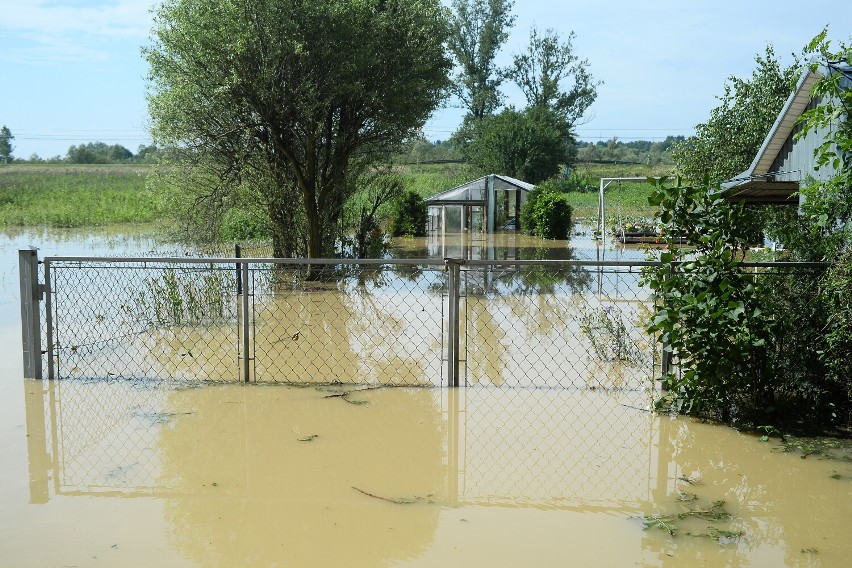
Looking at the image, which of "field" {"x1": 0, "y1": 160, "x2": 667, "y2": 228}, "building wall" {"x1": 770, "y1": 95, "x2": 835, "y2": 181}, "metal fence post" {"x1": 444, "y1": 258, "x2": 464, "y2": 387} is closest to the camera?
"metal fence post" {"x1": 444, "y1": 258, "x2": 464, "y2": 387}

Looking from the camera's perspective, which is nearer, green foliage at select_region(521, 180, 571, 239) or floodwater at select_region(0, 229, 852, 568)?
floodwater at select_region(0, 229, 852, 568)

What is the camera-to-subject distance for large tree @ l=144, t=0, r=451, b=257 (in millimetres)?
15328

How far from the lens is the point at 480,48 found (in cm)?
5509

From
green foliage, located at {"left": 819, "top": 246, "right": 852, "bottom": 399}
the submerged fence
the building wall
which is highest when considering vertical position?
the building wall

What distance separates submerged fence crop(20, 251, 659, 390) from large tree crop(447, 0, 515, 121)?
4252 cm

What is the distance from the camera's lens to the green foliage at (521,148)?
1909 inches

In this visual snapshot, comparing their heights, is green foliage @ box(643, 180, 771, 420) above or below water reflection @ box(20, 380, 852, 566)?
above

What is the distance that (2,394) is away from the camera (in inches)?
292

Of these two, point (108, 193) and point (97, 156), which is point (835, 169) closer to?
point (108, 193)

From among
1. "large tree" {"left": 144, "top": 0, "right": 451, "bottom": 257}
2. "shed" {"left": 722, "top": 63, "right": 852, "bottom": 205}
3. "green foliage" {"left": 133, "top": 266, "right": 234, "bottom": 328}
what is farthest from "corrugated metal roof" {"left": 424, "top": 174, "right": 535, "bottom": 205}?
"green foliage" {"left": 133, "top": 266, "right": 234, "bottom": 328}

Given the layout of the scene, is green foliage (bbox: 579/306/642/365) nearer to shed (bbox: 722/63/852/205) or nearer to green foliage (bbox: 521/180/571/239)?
shed (bbox: 722/63/852/205)

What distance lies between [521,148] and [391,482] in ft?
146

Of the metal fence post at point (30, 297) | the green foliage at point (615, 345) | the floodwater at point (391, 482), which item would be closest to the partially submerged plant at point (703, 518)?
the floodwater at point (391, 482)

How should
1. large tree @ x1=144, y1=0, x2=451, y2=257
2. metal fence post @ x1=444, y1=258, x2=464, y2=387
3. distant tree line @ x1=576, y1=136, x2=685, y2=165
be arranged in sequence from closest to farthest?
metal fence post @ x1=444, y1=258, x2=464, y2=387, large tree @ x1=144, y1=0, x2=451, y2=257, distant tree line @ x1=576, y1=136, x2=685, y2=165
